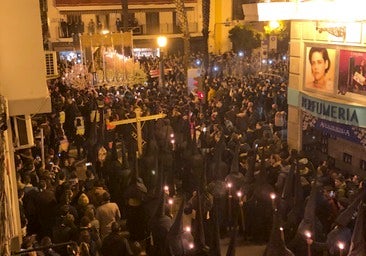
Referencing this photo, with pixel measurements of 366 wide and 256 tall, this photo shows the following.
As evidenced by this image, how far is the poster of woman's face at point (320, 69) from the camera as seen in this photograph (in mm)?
12578

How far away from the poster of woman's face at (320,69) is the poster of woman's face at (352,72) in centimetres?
31

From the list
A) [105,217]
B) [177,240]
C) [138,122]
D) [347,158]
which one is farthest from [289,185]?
[138,122]

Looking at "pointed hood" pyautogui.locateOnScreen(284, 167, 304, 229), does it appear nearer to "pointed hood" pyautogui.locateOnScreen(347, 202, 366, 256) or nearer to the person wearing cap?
"pointed hood" pyautogui.locateOnScreen(347, 202, 366, 256)


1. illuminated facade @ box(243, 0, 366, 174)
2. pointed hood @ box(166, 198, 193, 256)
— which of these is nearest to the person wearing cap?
pointed hood @ box(166, 198, 193, 256)

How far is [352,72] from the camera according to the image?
11875mm

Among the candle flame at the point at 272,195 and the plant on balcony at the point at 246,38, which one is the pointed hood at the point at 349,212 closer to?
the candle flame at the point at 272,195

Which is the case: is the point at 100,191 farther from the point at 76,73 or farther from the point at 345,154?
the point at 76,73

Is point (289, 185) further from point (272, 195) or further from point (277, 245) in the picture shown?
point (277, 245)

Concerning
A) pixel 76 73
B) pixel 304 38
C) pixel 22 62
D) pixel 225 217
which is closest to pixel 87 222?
pixel 22 62

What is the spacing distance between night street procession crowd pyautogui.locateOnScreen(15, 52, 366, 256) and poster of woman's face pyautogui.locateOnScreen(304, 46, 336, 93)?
171 centimetres

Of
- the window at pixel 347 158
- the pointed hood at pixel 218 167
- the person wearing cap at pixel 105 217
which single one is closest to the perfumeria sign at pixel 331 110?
the window at pixel 347 158

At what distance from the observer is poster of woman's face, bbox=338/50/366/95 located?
37.8 ft

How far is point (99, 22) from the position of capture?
128 ft

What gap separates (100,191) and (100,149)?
3627 millimetres
